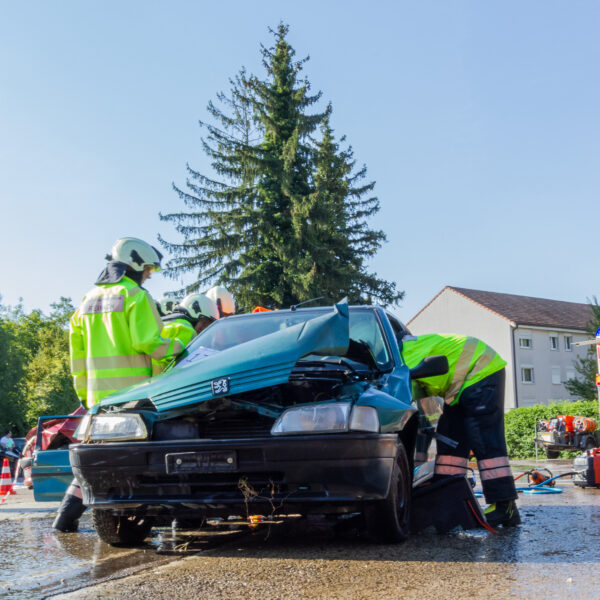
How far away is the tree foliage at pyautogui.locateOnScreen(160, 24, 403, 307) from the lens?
3284cm

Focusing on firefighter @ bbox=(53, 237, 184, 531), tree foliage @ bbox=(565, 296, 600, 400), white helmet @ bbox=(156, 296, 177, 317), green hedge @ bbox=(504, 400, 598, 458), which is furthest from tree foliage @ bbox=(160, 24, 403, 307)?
firefighter @ bbox=(53, 237, 184, 531)

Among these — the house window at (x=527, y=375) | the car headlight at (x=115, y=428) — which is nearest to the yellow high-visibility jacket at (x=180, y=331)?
the car headlight at (x=115, y=428)

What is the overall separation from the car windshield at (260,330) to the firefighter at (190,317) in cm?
99

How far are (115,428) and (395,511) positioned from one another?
1671 millimetres

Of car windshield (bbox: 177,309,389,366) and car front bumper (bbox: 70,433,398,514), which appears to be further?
car windshield (bbox: 177,309,389,366)

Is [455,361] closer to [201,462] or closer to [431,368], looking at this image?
[431,368]

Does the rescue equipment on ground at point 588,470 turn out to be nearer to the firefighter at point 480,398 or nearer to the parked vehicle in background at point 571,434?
the firefighter at point 480,398

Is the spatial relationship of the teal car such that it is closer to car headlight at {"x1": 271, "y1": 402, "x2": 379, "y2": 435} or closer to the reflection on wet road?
car headlight at {"x1": 271, "y1": 402, "x2": 379, "y2": 435}

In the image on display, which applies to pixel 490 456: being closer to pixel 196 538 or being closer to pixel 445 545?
pixel 445 545

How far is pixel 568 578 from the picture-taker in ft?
11.9

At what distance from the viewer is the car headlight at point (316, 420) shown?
13.7 feet

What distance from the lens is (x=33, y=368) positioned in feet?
233

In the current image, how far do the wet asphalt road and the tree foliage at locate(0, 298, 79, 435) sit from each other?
3726 centimetres

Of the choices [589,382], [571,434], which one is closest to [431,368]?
[571,434]
